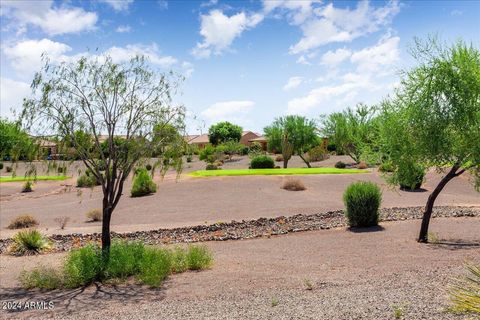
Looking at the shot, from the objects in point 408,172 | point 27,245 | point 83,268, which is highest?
point 408,172

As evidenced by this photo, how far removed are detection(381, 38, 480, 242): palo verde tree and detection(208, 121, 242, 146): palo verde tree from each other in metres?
82.5

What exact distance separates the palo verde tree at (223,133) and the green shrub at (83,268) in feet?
278

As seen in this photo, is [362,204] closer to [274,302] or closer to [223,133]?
[274,302]

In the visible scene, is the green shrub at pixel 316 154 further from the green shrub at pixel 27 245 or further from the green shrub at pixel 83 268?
the green shrub at pixel 83 268

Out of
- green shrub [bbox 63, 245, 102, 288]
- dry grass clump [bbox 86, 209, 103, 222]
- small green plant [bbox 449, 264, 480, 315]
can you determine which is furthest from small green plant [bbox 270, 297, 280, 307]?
dry grass clump [bbox 86, 209, 103, 222]

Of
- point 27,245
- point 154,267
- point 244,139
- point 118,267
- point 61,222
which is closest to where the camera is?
point 154,267

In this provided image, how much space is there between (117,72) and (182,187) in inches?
801

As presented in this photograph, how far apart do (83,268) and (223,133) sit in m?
87.8

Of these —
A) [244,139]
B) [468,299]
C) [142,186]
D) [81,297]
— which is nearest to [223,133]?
[244,139]

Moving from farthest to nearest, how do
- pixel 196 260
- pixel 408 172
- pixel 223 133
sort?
pixel 223 133 < pixel 408 172 < pixel 196 260

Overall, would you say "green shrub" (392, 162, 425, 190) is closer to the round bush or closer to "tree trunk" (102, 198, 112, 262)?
the round bush

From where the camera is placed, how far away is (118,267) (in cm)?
1138

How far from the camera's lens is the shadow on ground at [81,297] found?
356 inches

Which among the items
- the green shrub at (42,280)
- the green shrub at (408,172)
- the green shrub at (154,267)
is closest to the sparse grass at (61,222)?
the green shrub at (42,280)
